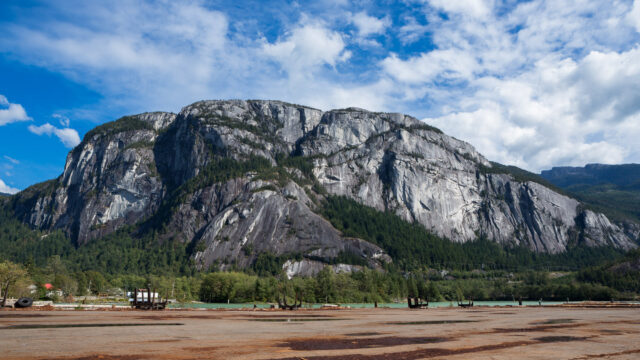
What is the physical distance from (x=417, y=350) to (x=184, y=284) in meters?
147

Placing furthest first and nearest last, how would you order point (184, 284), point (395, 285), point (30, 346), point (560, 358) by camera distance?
1. point (395, 285)
2. point (184, 284)
3. point (30, 346)
4. point (560, 358)

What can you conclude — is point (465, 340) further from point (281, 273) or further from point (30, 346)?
point (281, 273)

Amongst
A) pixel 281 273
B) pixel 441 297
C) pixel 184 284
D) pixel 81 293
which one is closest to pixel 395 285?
pixel 441 297

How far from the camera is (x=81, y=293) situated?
13875 cm

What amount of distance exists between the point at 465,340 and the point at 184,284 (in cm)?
14511

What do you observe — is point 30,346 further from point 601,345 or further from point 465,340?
point 601,345

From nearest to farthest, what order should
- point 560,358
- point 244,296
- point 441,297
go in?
point 560,358, point 244,296, point 441,297

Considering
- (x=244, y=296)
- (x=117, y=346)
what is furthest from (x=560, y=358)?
(x=244, y=296)

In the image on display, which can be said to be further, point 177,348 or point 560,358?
point 177,348

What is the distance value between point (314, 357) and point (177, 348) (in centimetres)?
573

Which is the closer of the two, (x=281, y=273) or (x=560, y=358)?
(x=560, y=358)

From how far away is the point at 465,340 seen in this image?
19438mm

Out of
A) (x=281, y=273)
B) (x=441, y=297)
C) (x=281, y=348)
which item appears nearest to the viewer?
(x=281, y=348)

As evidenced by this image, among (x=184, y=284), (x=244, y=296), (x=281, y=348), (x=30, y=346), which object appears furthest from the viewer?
(x=184, y=284)
